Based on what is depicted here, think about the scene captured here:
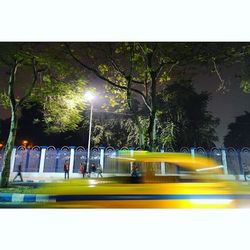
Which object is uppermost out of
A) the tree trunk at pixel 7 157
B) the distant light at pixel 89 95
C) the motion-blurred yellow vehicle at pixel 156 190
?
the distant light at pixel 89 95

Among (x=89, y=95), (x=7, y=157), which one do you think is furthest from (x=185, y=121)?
(x=7, y=157)

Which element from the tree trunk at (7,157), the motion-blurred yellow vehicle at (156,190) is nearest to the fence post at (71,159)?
the tree trunk at (7,157)

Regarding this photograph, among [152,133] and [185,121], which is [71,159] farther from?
[185,121]

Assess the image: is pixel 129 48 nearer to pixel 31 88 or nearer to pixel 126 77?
pixel 126 77

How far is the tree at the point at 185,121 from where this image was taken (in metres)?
10.0

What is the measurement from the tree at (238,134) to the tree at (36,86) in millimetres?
5312

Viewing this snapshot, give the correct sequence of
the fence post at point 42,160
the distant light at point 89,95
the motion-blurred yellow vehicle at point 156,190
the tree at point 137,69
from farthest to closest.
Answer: the fence post at point 42,160 → the distant light at point 89,95 → the tree at point 137,69 → the motion-blurred yellow vehicle at point 156,190

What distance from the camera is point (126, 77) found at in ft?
23.7

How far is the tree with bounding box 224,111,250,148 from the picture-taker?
874 cm

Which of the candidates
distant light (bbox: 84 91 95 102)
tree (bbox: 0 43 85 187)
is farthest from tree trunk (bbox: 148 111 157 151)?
tree (bbox: 0 43 85 187)

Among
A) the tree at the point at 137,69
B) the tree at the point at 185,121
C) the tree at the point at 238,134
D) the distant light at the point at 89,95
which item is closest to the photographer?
the tree at the point at 137,69

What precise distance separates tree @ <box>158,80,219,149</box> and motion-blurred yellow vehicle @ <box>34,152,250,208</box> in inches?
205

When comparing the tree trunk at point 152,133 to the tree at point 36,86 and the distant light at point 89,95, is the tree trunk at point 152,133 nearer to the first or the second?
the distant light at point 89,95
